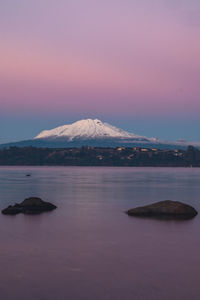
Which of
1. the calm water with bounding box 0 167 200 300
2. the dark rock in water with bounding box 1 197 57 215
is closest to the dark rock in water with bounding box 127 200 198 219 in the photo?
the calm water with bounding box 0 167 200 300

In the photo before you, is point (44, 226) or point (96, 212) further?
point (96, 212)

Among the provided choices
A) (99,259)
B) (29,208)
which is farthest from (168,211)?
(99,259)

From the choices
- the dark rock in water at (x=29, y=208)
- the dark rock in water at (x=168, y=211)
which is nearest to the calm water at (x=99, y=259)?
the dark rock in water at (x=168, y=211)

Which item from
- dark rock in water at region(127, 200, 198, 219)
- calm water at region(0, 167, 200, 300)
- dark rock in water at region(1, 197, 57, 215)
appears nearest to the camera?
calm water at region(0, 167, 200, 300)

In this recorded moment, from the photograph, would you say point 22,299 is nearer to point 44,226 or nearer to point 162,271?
point 162,271

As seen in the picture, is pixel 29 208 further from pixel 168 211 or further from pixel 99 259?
pixel 99 259

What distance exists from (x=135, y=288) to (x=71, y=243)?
8.14 meters

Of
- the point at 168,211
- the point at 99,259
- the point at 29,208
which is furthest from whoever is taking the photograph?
the point at 29,208

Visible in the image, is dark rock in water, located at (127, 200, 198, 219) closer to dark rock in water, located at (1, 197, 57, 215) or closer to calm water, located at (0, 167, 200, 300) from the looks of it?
calm water, located at (0, 167, 200, 300)

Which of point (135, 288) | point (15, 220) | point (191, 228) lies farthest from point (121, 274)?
point (15, 220)

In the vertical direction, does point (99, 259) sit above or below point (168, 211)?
below

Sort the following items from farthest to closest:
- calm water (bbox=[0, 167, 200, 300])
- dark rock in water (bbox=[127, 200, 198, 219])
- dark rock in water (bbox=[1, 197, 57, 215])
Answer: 1. dark rock in water (bbox=[1, 197, 57, 215])
2. dark rock in water (bbox=[127, 200, 198, 219])
3. calm water (bbox=[0, 167, 200, 300])

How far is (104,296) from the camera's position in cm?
1345

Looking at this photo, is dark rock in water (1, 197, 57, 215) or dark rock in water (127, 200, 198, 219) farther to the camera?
dark rock in water (1, 197, 57, 215)
